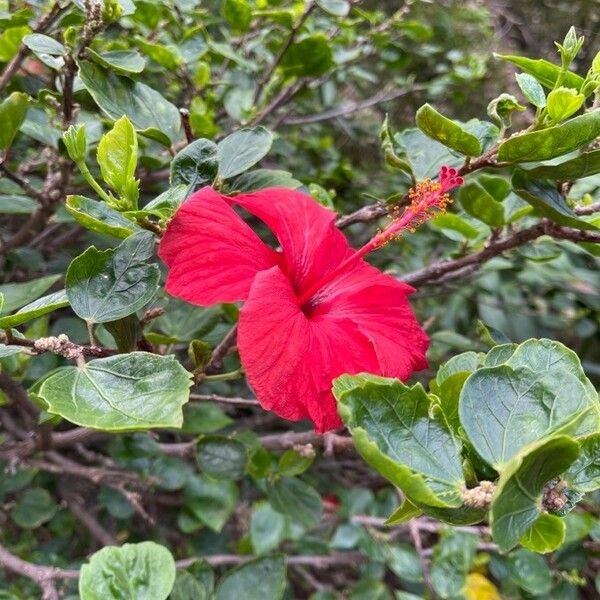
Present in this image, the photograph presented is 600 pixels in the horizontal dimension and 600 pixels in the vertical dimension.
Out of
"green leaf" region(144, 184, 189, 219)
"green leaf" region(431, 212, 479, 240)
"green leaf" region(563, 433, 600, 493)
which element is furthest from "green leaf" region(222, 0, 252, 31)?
"green leaf" region(563, 433, 600, 493)

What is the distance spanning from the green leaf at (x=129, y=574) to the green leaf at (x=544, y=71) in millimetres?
704

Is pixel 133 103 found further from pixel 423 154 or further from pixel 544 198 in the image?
pixel 544 198

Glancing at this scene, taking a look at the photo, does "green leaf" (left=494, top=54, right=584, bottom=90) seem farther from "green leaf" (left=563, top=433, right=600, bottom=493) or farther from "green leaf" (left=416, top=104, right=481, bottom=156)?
"green leaf" (left=563, top=433, right=600, bottom=493)

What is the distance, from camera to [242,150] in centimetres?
82

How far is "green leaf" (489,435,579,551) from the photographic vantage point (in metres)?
0.43

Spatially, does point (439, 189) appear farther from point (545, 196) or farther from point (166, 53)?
point (166, 53)

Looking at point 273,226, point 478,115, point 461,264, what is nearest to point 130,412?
point 273,226

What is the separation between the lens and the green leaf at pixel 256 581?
98cm

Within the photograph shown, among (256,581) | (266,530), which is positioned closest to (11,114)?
(256,581)

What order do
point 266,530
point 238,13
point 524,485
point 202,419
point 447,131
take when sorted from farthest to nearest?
point 266,530, point 238,13, point 202,419, point 447,131, point 524,485

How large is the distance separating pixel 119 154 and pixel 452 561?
1.06m

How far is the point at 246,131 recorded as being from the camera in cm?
84

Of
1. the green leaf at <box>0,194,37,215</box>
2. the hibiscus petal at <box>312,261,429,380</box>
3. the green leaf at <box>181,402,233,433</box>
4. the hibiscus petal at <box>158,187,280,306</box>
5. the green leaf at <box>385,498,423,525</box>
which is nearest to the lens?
the green leaf at <box>385,498,423,525</box>

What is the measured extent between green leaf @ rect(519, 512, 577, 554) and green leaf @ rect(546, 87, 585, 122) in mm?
394
